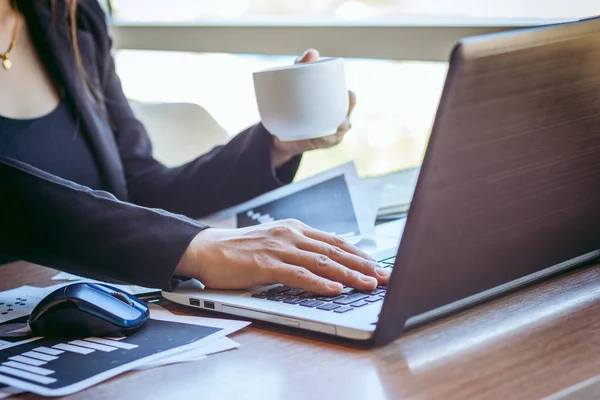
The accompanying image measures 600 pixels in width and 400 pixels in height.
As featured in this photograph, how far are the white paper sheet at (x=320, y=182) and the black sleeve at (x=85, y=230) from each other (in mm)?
282

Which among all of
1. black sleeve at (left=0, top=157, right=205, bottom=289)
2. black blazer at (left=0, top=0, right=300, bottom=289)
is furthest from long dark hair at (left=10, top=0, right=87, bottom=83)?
black sleeve at (left=0, top=157, right=205, bottom=289)

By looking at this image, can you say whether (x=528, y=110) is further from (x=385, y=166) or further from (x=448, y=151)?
(x=385, y=166)

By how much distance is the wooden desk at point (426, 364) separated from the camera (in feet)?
2.16

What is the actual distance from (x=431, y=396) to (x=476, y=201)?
0.17 m

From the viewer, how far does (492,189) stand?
714 mm

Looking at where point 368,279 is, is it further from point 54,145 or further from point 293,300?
point 54,145

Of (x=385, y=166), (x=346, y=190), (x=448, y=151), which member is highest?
(x=448, y=151)

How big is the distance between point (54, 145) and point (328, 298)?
0.73 m

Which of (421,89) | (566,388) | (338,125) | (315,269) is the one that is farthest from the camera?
(421,89)

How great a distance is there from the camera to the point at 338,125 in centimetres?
113

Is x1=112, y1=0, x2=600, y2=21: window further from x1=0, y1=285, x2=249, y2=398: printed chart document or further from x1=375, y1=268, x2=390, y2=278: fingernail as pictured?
x1=0, y1=285, x2=249, y2=398: printed chart document

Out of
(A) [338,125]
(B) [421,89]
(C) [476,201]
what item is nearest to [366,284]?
(C) [476,201]

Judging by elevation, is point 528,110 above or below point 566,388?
above

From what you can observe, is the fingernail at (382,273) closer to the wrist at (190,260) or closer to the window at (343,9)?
the wrist at (190,260)
